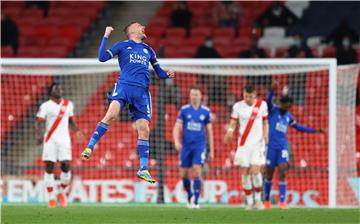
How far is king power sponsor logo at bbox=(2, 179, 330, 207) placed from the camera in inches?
867

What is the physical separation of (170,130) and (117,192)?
1.71 m

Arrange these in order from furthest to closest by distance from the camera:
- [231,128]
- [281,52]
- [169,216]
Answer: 1. [281,52]
2. [231,128]
3. [169,216]

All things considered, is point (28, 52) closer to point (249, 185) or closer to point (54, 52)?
point (54, 52)

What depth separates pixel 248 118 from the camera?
18.2 metres

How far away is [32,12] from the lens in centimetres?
2825

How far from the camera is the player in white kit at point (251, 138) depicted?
18.2 metres

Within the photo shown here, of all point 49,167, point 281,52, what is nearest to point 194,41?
point 281,52

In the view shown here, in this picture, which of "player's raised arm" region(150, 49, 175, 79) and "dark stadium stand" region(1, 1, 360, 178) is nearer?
"player's raised arm" region(150, 49, 175, 79)

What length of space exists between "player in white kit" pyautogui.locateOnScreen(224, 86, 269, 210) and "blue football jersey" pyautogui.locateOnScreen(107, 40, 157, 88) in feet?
12.7

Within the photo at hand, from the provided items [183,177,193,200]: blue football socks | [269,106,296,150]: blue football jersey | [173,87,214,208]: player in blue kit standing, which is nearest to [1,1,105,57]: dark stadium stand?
[173,87,214,208]: player in blue kit standing

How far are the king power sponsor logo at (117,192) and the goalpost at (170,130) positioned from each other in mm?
20

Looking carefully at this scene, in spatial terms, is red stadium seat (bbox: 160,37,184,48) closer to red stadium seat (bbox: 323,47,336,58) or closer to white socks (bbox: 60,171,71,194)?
red stadium seat (bbox: 323,47,336,58)

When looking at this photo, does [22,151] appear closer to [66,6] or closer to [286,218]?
[66,6]

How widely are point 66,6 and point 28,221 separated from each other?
14911 mm
